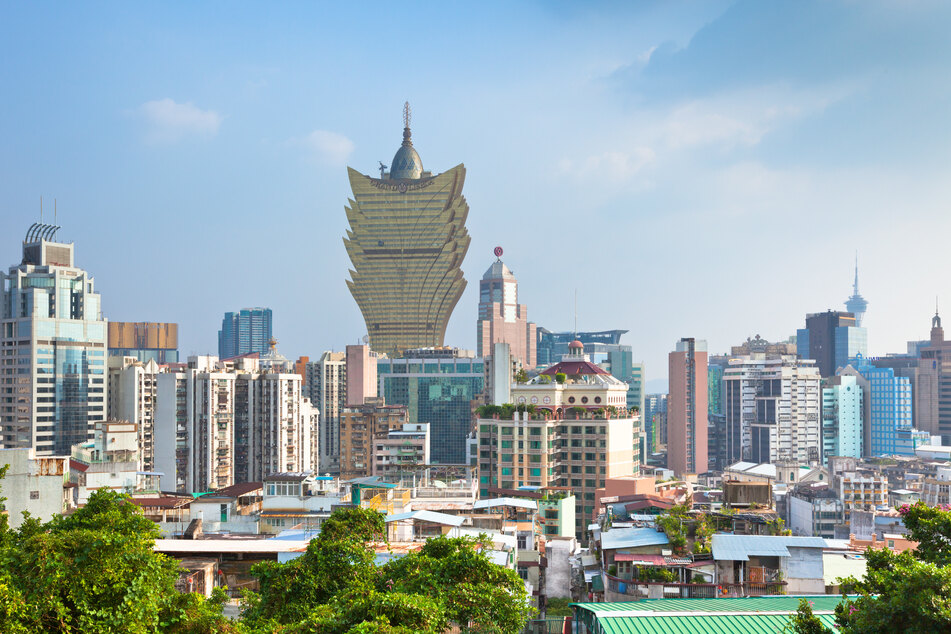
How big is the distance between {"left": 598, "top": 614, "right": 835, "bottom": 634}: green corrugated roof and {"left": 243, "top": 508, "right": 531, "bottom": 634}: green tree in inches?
78.1

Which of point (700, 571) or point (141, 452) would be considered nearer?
point (700, 571)

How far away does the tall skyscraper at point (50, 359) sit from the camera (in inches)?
3740

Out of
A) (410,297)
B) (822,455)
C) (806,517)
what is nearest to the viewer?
(806,517)

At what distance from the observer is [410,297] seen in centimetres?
18400

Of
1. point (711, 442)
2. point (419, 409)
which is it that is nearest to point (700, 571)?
point (419, 409)

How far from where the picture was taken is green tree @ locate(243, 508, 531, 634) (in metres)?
18.2

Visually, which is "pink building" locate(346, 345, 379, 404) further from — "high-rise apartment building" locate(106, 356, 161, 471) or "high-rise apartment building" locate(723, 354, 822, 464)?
"high-rise apartment building" locate(723, 354, 822, 464)

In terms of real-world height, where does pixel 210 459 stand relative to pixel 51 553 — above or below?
below

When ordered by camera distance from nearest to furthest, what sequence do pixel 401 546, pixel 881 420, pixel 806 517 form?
pixel 401 546
pixel 806 517
pixel 881 420

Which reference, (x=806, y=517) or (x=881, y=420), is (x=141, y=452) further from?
(x=881, y=420)

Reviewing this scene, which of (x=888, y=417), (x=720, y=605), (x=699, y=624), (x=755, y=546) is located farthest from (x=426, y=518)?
(x=888, y=417)

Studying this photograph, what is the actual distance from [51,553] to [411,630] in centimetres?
568

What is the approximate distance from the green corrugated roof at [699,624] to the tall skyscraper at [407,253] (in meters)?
161

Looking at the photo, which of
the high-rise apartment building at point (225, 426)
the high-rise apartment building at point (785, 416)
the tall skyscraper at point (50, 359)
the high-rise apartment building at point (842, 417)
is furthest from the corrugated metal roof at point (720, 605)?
the high-rise apartment building at point (842, 417)
